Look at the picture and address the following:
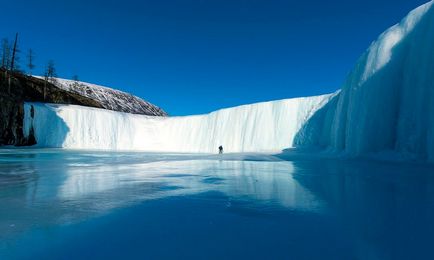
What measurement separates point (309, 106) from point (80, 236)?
24566 millimetres

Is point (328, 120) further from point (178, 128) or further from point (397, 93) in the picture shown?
point (178, 128)

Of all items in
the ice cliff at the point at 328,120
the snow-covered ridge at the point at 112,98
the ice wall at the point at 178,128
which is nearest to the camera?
the ice cliff at the point at 328,120

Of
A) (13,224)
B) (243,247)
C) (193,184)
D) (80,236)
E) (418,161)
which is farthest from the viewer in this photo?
(418,161)

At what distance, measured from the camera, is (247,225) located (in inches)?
92.0

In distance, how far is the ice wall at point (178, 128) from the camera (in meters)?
25.5

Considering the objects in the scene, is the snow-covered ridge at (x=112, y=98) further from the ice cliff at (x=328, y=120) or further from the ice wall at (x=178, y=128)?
the ice cliff at (x=328, y=120)

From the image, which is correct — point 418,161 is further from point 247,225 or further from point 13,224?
point 13,224

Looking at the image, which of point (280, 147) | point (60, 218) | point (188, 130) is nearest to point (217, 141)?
point (188, 130)

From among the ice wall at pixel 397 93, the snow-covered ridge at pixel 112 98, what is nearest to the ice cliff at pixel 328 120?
the ice wall at pixel 397 93

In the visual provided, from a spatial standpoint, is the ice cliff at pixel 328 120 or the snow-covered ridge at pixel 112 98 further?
the snow-covered ridge at pixel 112 98

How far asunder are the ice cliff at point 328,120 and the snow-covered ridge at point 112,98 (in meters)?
38.0

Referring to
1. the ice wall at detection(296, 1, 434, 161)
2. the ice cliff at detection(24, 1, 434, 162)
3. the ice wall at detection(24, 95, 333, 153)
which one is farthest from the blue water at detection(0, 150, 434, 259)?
the ice wall at detection(24, 95, 333, 153)

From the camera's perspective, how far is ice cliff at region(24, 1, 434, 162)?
9102mm

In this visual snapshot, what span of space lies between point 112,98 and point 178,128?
5095 cm
